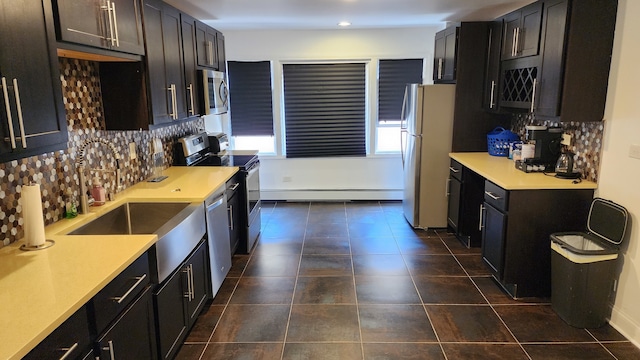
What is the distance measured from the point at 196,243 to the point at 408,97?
123 inches

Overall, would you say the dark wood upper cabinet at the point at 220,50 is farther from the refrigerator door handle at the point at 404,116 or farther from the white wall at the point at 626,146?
the white wall at the point at 626,146

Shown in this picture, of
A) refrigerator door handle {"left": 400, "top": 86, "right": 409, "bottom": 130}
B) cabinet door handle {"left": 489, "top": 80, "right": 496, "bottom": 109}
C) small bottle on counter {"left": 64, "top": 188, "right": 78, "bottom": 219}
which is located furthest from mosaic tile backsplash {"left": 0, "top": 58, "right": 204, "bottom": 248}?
cabinet door handle {"left": 489, "top": 80, "right": 496, "bottom": 109}

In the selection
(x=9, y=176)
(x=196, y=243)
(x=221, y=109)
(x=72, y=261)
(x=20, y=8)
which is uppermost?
(x=20, y=8)

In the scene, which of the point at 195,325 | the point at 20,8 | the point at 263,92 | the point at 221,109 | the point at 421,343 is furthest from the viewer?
the point at 263,92

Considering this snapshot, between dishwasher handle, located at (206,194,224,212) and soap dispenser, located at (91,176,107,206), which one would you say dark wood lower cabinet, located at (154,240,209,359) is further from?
soap dispenser, located at (91,176,107,206)

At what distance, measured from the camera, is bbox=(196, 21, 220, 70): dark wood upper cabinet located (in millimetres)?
3680

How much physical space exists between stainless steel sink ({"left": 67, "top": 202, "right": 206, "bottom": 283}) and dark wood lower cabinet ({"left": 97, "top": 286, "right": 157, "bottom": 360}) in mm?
190

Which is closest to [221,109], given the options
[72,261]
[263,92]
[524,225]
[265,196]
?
[263,92]

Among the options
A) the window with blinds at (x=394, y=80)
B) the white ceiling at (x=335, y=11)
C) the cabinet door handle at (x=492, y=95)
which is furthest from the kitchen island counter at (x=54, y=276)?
the window with blinds at (x=394, y=80)

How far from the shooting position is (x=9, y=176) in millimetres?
1892

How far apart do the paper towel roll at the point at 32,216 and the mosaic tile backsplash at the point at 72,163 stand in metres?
0.14

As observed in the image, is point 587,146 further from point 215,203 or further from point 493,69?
point 215,203

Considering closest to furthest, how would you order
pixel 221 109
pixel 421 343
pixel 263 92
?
pixel 421 343 → pixel 221 109 → pixel 263 92

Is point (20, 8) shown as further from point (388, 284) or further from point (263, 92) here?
point (263, 92)
